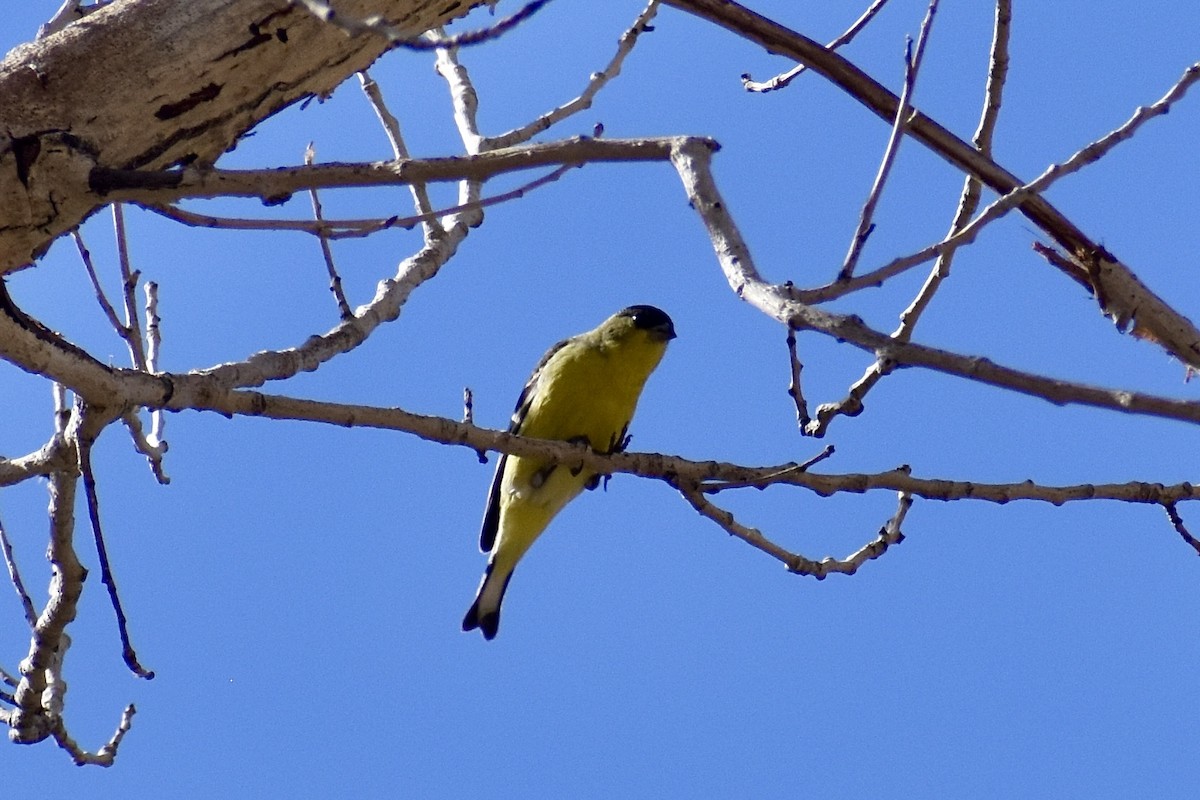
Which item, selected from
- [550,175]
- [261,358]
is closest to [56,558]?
[261,358]

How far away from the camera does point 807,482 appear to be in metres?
Result: 3.11

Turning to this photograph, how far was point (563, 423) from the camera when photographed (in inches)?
238

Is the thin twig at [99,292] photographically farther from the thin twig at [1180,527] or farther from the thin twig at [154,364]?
the thin twig at [1180,527]

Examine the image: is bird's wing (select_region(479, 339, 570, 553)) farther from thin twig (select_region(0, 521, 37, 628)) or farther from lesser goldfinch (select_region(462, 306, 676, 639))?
thin twig (select_region(0, 521, 37, 628))

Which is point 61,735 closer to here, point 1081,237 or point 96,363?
point 96,363

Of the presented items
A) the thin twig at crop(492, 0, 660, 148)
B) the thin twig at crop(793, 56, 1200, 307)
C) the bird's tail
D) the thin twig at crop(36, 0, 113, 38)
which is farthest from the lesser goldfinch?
the thin twig at crop(793, 56, 1200, 307)

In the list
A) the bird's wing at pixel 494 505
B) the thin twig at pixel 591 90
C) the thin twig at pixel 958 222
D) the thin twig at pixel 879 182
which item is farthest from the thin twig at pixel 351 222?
the bird's wing at pixel 494 505

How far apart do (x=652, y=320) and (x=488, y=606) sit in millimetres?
1761

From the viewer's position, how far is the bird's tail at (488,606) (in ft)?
20.8

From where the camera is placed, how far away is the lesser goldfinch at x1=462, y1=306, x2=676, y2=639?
6.05 metres

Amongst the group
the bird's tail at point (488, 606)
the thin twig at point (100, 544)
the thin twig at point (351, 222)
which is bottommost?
the thin twig at point (100, 544)

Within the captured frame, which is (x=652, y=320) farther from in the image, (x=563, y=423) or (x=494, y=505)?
(x=494, y=505)

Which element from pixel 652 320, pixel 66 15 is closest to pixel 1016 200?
pixel 66 15

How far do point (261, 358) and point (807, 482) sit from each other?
1415 millimetres
